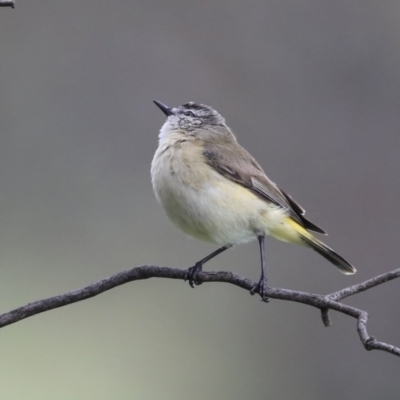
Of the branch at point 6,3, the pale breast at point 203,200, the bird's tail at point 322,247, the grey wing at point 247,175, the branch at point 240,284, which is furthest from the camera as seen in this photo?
the bird's tail at point 322,247

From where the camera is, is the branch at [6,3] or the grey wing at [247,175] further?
the grey wing at [247,175]

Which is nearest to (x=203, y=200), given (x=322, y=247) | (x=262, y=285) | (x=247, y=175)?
(x=247, y=175)

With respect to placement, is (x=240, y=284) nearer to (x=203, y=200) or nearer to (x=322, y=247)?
(x=203, y=200)

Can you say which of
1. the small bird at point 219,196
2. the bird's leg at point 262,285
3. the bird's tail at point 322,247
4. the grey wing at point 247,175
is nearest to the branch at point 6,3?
the bird's leg at point 262,285

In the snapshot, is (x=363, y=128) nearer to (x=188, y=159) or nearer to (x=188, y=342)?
(x=188, y=342)

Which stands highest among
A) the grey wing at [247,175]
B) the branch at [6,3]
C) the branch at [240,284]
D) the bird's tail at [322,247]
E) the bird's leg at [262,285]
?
the grey wing at [247,175]

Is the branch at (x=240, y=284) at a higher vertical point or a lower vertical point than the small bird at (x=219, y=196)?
lower

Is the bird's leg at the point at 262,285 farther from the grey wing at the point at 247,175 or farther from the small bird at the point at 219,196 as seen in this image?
the grey wing at the point at 247,175

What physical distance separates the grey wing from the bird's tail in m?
0.04

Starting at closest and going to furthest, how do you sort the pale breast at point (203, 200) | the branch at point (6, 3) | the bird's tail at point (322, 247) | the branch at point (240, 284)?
the branch at point (6, 3), the branch at point (240, 284), the pale breast at point (203, 200), the bird's tail at point (322, 247)

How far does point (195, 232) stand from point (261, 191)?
0.52 m

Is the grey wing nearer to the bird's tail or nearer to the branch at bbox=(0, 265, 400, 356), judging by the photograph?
the bird's tail

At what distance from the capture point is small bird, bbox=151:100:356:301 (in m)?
4.30

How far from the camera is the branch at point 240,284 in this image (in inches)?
115
